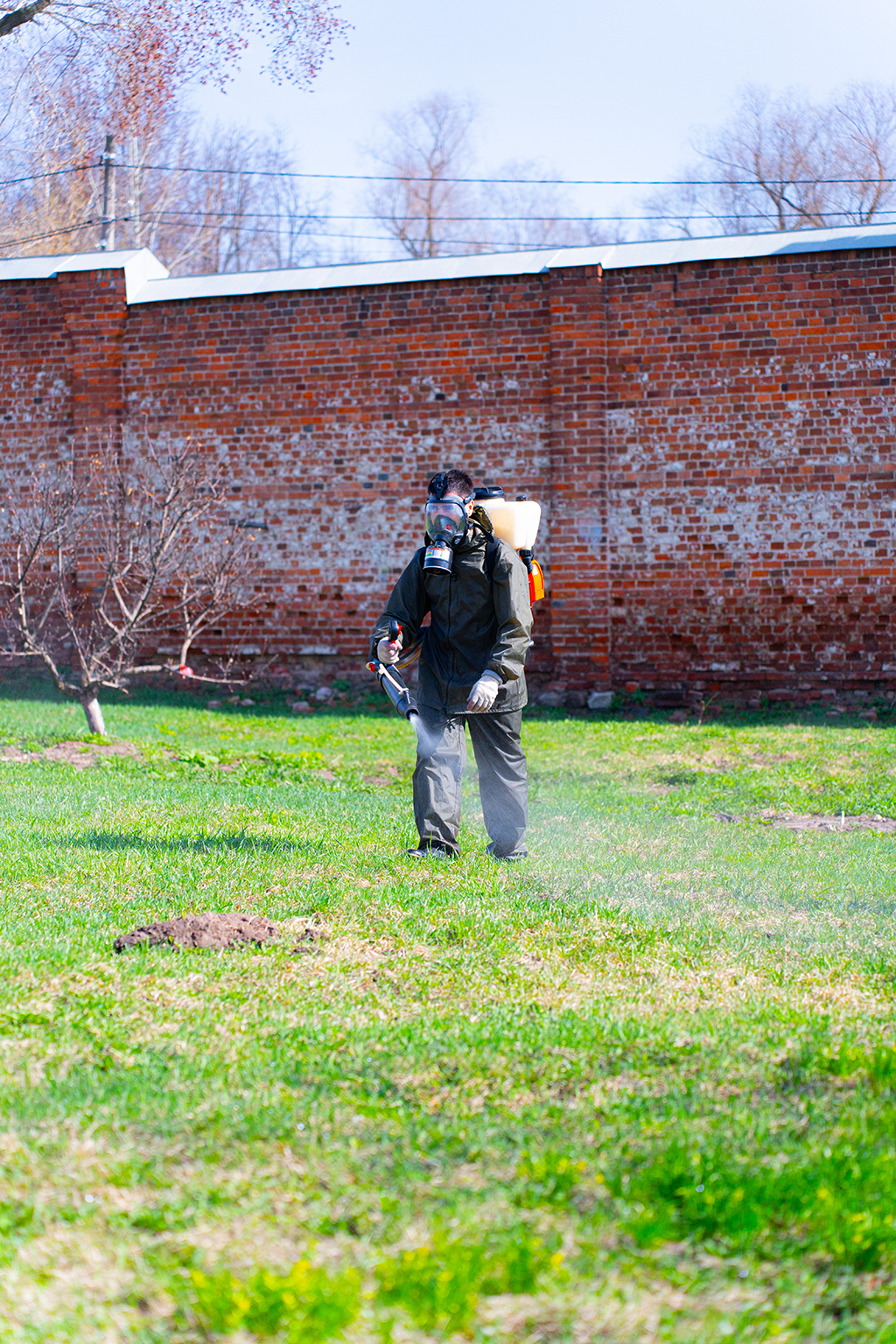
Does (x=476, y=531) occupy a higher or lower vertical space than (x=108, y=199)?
lower

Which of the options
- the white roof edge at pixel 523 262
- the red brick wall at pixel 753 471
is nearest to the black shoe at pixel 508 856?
the red brick wall at pixel 753 471

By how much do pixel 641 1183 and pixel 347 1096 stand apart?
79 cm

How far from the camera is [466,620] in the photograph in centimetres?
578

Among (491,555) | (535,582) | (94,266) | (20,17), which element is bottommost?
(535,582)

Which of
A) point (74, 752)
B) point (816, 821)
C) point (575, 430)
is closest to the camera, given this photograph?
point (816, 821)

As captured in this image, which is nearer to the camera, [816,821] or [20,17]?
[816,821]

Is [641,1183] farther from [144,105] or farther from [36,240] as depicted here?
[36,240]

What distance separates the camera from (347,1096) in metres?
2.84

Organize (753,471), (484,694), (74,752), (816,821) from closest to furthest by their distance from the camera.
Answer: (484,694)
(816,821)
(74,752)
(753,471)

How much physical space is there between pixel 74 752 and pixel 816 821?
5.84 meters

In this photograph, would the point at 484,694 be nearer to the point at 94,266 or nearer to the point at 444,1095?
the point at 444,1095

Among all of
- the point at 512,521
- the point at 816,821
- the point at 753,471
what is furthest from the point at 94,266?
the point at 816,821

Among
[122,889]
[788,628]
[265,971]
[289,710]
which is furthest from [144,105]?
[265,971]

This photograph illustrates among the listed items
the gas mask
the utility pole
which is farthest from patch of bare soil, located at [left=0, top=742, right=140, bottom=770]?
the utility pole
